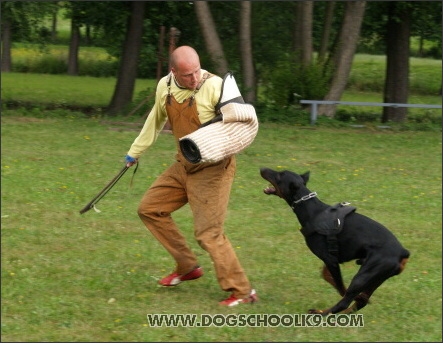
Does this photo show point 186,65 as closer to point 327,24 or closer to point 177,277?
point 177,277

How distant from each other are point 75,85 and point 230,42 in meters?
11.5

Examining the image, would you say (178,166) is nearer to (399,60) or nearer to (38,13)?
Answer: (38,13)

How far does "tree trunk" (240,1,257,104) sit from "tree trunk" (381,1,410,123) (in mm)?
3468

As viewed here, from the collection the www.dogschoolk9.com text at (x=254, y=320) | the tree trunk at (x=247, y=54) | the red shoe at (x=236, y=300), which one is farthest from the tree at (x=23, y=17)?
the www.dogschoolk9.com text at (x=254, y=320)

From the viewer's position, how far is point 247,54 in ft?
62.4

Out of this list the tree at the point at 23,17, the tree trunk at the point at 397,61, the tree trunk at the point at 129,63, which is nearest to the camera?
the tree at the point at 23,17

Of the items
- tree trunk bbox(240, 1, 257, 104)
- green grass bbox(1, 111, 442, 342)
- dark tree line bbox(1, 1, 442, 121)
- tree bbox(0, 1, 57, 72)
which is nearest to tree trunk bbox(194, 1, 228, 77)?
dark tree line bbox(1, 1, 442, 121)

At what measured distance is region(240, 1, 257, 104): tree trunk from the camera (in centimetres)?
1872

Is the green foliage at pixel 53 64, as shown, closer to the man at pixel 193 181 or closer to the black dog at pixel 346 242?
the man at pixel 193 181

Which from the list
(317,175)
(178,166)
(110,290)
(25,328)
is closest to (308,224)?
(178,166)

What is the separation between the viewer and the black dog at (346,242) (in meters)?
5.94

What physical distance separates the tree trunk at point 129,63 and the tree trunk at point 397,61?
236 inches

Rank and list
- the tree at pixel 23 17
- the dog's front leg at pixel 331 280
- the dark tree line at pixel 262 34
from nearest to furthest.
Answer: the dog's front leg at pixel 331 280 → the tree at pixel 23 17 → the dark tree line at pixel 262 34

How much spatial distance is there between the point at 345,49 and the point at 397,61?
2109 mm
